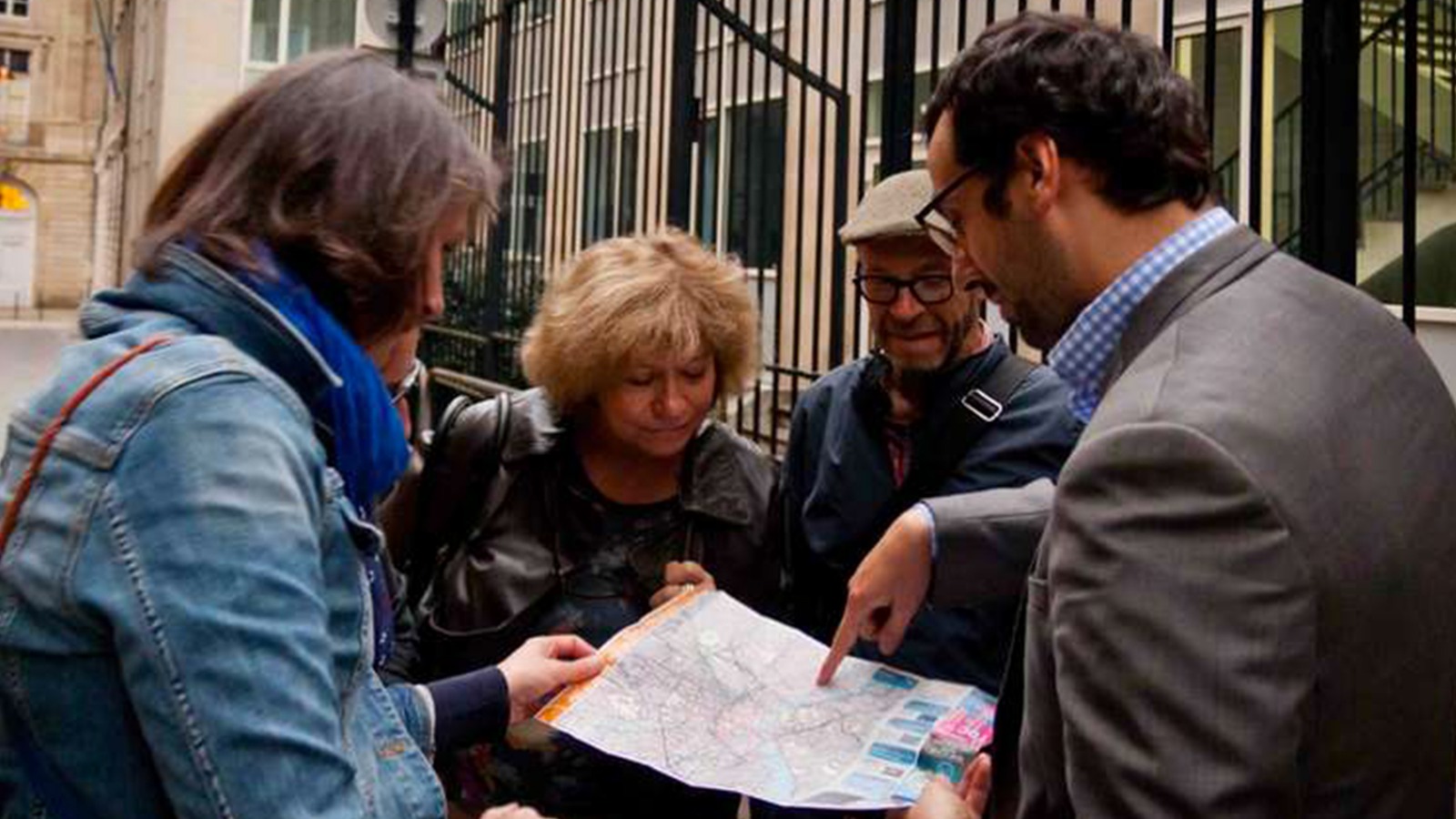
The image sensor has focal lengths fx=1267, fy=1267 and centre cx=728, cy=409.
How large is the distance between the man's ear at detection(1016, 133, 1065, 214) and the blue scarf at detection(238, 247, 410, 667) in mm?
808

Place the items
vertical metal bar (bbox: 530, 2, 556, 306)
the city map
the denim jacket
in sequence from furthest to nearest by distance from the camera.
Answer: vertical metal bar (bbox: 530, 2, 556, 306) < the city map < the denim jacket

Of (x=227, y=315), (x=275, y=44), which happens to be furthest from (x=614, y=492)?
(x=275, y=44)

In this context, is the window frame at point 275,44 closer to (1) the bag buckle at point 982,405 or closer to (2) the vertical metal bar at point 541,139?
(2) the vertical metal bar at point 541,139

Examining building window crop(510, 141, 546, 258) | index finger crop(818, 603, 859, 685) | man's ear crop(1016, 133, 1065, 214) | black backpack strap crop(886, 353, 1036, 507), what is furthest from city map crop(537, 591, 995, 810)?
building window crop(510, 141, 546, 258)

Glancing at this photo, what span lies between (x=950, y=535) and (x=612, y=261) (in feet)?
3.13

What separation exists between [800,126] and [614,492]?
267 centimetres

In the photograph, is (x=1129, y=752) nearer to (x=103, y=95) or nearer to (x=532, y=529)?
(x=532, y=529)

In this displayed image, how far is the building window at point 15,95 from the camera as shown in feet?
153

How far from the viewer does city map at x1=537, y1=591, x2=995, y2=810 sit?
6.07ft

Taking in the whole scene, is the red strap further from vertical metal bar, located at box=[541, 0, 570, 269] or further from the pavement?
the pavement

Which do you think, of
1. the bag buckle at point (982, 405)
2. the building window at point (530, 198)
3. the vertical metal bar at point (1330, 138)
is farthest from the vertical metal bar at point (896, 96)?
the building window at point (530, 198)

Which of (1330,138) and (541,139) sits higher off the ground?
(541,139)

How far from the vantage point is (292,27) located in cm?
2114

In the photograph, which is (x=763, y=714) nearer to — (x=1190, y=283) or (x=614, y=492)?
(x=614, y=492)
